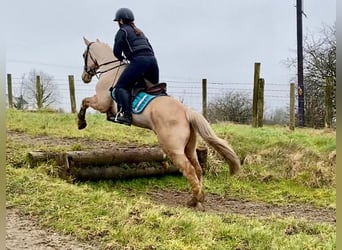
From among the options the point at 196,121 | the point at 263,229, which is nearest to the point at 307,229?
the point at 263,229

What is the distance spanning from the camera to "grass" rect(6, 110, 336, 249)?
12.2 ft

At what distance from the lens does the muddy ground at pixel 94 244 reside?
3615 mm

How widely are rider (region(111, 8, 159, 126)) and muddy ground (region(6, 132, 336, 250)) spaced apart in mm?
1373

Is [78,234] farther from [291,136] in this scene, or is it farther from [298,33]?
[298,33]

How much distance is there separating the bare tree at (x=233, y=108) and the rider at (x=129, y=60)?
8.95 metres


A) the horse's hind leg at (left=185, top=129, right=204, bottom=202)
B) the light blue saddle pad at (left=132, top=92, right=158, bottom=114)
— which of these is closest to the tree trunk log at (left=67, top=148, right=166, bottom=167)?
the light blue saddle pad at (left=132, top=92, right=158, bottom=114)

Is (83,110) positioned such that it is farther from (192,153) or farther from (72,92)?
(72,92)

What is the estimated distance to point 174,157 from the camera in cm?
555

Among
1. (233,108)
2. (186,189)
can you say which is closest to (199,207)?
(186,189)

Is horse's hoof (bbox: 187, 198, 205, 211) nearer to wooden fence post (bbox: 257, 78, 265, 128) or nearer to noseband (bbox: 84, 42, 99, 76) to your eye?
noseband (bbox: 84, 42, 99, 76)

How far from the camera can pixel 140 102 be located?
18.4 feet

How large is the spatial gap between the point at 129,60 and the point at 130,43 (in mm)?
212

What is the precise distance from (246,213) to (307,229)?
128 cm

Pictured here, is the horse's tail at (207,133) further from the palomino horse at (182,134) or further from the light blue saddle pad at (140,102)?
the light blue saddle pad at (140,102)
